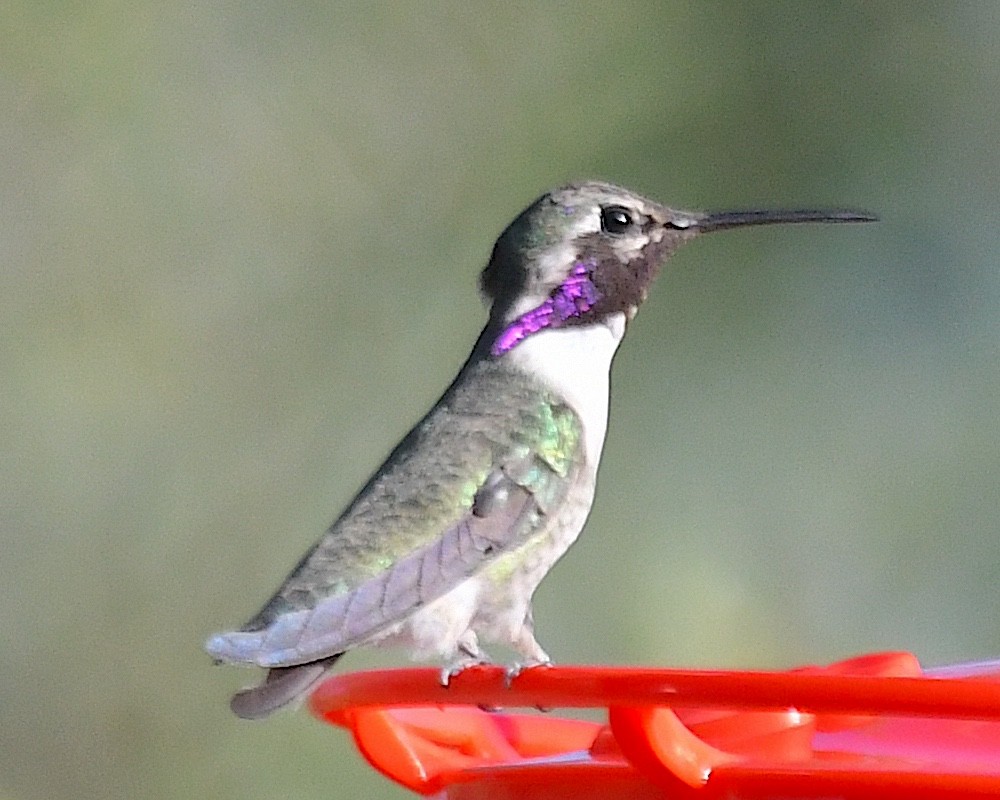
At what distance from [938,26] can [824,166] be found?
1.38 ft

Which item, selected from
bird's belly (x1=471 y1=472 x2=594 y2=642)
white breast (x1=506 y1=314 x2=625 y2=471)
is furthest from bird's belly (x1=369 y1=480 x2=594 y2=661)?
white breast (x1=506 y1=314 x2=625 y2=471)

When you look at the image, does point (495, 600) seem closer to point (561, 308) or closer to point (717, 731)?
point (561, 308)

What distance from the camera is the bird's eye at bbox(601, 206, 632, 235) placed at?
2.25m

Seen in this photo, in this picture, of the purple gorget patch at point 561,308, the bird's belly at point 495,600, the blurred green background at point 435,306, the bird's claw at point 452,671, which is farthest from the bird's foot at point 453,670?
the blurred green background at point 435,306

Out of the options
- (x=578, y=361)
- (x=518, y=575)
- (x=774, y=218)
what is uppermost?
(x=774, y=218)

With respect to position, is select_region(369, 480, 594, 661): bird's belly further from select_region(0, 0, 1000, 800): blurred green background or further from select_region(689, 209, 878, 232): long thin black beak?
select_region(0, 0, 1000, 800): blurred green background

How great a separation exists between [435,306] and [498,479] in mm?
2146

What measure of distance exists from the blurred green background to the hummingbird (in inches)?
63.1

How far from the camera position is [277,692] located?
1.57 m

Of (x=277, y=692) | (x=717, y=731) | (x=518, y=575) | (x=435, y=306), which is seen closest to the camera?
(x=717, y=731)

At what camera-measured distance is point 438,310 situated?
13.6ft

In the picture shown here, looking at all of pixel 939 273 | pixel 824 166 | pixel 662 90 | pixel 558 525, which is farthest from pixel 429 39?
pixel 558 525

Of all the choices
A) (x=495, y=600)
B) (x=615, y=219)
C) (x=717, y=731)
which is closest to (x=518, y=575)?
(x=495, y=600)

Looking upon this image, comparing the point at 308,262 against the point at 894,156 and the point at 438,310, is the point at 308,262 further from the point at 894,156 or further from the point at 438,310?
the point at 894,156
